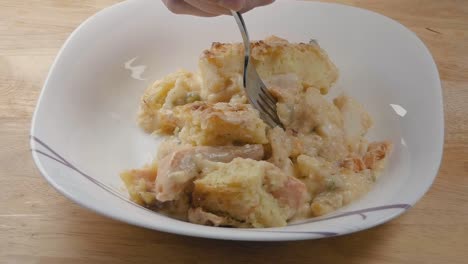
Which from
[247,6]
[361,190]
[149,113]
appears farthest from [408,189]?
[149,113]

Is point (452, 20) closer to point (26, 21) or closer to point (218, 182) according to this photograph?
point (218, 182)

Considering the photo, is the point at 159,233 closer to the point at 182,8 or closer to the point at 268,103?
the point at 268,103

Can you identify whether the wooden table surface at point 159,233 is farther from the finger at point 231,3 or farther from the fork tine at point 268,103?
the finger at point 231,3

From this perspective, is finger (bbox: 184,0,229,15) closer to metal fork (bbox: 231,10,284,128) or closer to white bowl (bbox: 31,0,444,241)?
metal fork (bbox: 231,10,284,128)

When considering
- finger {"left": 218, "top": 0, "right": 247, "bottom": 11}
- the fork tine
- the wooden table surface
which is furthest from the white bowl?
finger {"left": 218, "top": 0, "right": 247, "bottom": 11}

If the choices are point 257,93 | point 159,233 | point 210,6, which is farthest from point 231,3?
point 159,233
